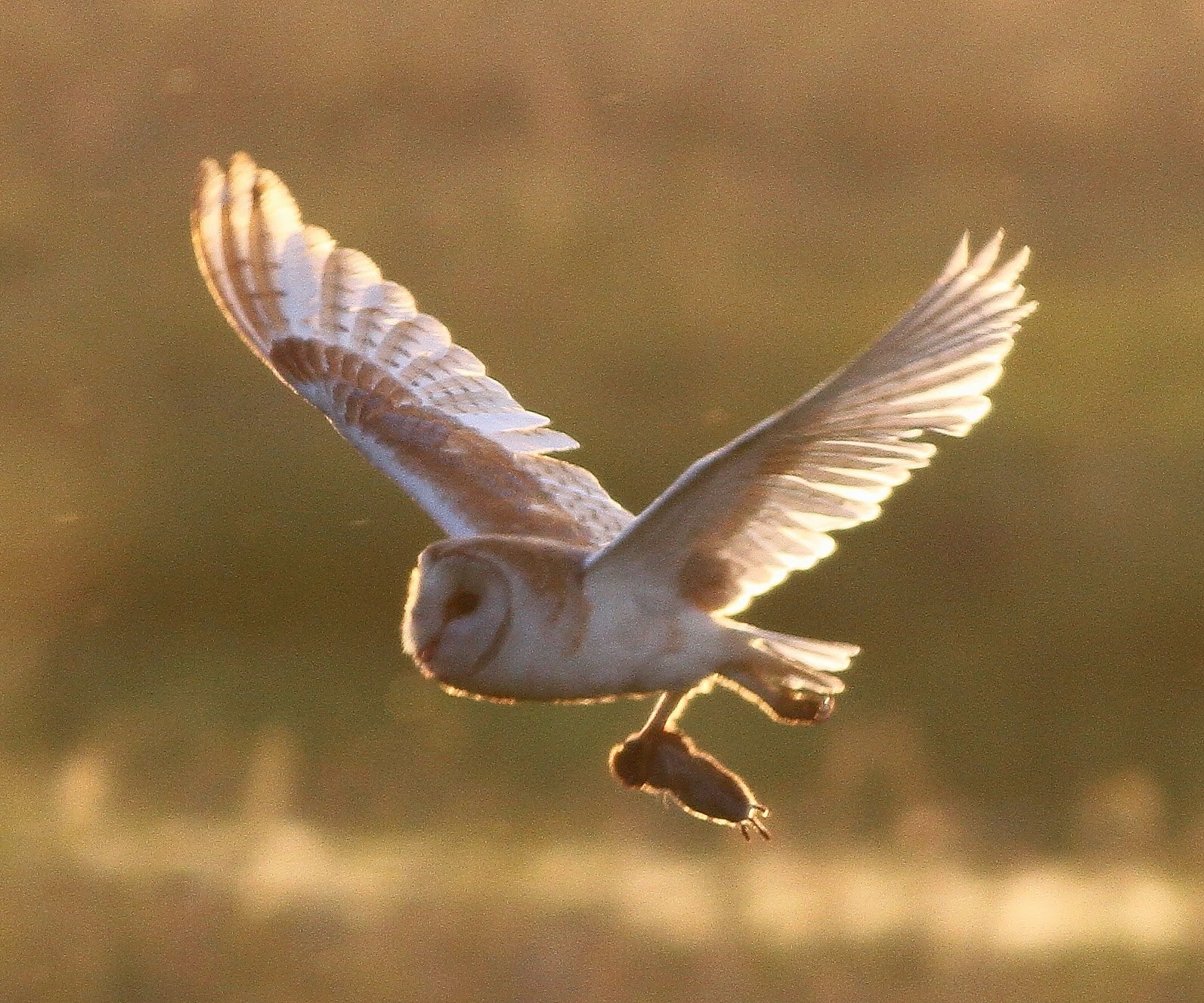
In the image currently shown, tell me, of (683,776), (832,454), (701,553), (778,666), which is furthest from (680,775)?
(832,454)

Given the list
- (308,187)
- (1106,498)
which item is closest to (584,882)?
(1106,498)

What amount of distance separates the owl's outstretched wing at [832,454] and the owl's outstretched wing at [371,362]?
64cm

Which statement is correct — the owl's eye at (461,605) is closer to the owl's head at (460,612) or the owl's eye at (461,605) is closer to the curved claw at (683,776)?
the owl's head at (460,612)

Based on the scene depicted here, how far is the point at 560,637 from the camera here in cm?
487

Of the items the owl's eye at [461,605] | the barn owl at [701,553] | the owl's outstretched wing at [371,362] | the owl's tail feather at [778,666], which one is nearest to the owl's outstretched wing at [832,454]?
the barn owl at [701,553]

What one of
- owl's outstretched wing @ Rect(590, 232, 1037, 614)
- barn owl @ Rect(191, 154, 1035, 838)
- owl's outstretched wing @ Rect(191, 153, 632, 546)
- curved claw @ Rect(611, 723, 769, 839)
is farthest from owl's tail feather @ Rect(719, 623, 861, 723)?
owl's outstretched wing @ Rect(191, 153, 632, 546)

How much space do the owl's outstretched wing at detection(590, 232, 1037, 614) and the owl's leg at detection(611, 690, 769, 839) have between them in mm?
326

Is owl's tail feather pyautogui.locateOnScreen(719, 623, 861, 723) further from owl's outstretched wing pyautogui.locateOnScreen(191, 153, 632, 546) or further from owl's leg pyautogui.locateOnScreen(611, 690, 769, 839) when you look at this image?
owl's outstretched wing pyautogui.locateOnScreen(191, 153, 632, 546)

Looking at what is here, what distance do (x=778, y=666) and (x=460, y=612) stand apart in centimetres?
63

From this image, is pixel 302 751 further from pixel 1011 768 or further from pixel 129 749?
pixel 1011 768

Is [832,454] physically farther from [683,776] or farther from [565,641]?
[683,776]

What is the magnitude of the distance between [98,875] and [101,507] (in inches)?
113

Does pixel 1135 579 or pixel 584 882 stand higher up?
pixel 1135 579

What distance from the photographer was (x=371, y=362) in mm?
6152
